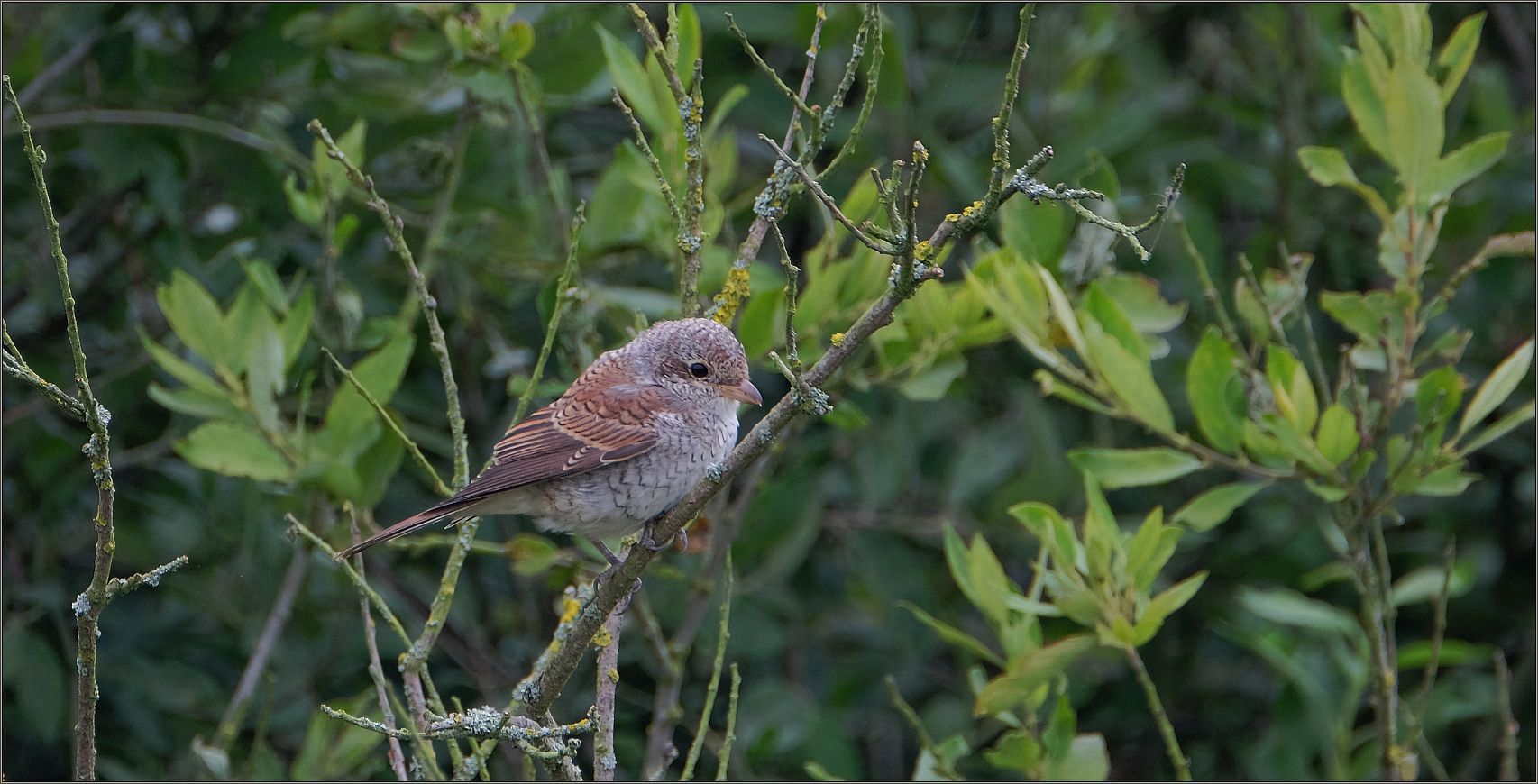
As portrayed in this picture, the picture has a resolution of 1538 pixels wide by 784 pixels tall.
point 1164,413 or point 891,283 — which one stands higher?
point 891,283

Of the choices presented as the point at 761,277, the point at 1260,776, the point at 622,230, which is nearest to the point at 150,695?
the point at 622,230

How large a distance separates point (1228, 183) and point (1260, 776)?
203 centimetres

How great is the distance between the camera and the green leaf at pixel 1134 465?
316 cm

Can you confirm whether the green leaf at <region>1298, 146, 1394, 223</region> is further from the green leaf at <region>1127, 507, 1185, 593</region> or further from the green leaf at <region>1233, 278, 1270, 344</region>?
the green leaf at <region>1127, 507, 1185, 593</region>

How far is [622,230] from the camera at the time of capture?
387 cm

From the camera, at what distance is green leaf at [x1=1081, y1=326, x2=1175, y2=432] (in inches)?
122

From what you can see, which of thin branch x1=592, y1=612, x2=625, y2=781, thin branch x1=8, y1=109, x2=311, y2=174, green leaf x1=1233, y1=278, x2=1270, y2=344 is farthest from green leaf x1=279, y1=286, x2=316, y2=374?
green leaf x1=1233, y1=278, x2=1270, y2=344

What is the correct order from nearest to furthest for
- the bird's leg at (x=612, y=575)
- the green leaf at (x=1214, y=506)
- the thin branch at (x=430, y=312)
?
the bird's leg at (x=612, y=575) < the thin branch at (x=430, y=312) < the green leaf at (x=1214, y=506)

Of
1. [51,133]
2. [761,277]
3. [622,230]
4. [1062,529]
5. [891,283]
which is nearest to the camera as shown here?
[891,283]

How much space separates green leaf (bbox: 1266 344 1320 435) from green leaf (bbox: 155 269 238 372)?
2.52m

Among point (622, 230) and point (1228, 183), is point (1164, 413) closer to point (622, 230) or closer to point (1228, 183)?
point (622, 230)

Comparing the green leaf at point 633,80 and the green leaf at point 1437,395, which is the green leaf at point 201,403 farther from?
the green leaf at point 1437,395

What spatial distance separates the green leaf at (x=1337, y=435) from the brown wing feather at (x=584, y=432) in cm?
149

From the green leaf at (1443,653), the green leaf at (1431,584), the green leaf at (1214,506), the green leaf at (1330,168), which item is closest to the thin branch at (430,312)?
the green leaf at (1214,506)
